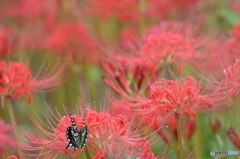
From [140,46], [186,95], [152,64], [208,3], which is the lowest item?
[186,95]

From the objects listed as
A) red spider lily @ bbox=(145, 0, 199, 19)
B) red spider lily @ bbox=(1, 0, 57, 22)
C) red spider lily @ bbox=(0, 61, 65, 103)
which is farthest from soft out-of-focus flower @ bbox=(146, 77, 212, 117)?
red spider lily @ bbox=(1, 0, 57, 22)

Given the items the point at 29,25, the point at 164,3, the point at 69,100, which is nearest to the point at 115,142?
the point at 69,100

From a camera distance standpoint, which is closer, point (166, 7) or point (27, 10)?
point (166, 7)

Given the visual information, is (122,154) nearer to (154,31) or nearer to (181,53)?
(181,53)

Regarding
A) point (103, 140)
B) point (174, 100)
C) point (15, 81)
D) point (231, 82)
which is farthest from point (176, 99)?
point (15, 81)

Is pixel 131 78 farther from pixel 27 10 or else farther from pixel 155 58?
pixel 27 10

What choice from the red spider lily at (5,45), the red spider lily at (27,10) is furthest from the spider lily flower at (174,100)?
the red spider lily at (27,10)

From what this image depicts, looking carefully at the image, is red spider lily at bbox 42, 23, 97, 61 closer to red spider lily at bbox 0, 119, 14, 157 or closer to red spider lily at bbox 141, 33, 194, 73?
red spider lily at bbox 141, 33, 194, 73

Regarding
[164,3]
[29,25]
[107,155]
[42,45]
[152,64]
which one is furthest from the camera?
[29,25]
